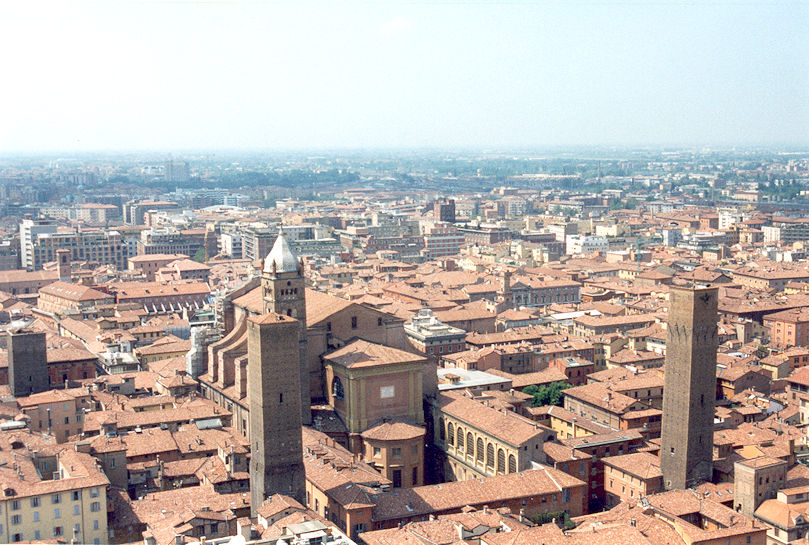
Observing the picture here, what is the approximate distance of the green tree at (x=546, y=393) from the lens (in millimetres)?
45906

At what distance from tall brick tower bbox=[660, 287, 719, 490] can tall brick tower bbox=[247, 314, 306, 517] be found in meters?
13.7

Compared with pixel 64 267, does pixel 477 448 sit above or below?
below

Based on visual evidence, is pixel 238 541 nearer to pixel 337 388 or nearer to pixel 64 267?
pixel 337 388

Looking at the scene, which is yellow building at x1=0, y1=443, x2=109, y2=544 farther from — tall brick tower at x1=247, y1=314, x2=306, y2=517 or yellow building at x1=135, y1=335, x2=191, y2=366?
yellow building at x1=135, y1=335, x2=191, y2=366

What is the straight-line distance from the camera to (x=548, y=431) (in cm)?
3797

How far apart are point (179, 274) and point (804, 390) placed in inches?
2120

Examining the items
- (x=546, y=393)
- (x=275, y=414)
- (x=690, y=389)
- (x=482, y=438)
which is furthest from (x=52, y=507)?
(x=546, y=393)

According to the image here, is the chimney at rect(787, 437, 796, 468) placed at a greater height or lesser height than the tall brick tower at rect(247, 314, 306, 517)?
lesser

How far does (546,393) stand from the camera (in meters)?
46.3

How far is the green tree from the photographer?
45.9 metres

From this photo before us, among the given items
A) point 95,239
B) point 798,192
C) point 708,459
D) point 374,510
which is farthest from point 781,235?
point 374,510

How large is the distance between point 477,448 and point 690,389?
8292mm

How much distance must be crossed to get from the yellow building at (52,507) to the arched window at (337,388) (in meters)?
11.2

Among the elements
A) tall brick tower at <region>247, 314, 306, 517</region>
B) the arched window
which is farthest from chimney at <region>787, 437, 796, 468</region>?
tall brick tower at <region>247, 314, 306, 517</region>
